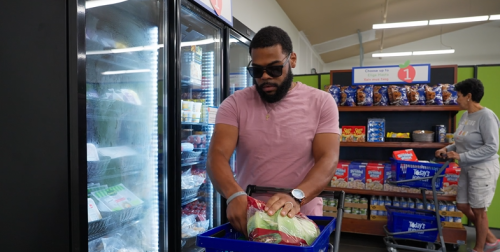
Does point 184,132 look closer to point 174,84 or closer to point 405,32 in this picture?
point 174,84

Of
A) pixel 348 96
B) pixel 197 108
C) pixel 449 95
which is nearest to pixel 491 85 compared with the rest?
pixel 449 95

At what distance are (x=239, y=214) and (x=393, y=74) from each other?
405cm

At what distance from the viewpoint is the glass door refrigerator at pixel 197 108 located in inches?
112

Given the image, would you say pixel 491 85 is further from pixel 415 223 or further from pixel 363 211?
pixel 363 211

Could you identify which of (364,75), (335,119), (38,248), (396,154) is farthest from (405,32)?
(38,248)

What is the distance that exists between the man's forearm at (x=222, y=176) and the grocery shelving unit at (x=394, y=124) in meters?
3.28

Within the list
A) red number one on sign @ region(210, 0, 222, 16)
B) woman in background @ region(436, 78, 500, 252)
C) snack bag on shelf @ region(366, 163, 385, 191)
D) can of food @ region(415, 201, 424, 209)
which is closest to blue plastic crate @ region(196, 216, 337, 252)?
red number one on sign @ region(210, 0, 222, 16)

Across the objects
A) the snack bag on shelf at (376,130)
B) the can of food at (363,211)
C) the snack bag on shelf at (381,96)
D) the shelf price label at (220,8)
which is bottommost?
the can of food at (363,211)

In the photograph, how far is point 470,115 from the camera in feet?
12.0

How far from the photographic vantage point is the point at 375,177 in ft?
14.0

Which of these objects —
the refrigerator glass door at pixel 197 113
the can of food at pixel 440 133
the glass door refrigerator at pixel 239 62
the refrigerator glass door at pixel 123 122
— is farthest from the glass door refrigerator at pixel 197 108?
the can of food at pixel 440 133

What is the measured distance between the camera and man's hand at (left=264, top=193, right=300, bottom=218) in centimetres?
99

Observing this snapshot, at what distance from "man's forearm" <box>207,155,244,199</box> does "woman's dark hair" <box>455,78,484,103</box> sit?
3.38 m

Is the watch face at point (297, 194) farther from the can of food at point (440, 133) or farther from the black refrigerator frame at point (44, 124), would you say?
the can of food at point (440, 133)
